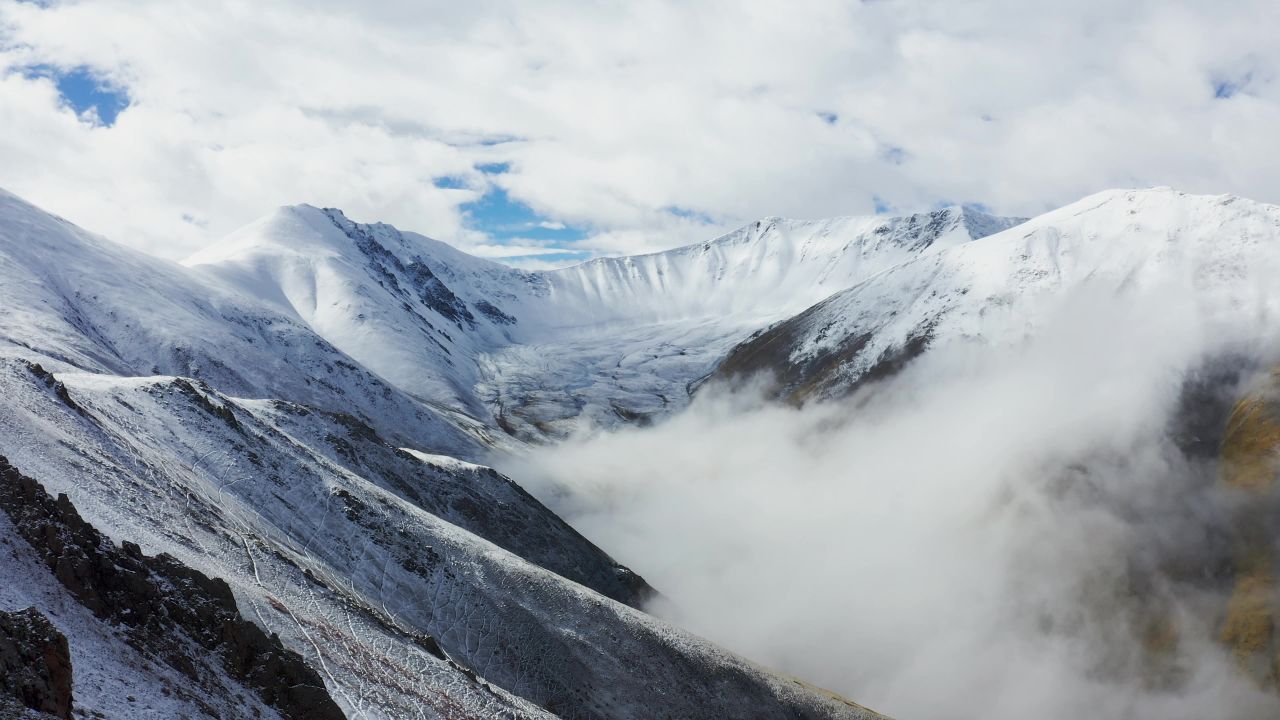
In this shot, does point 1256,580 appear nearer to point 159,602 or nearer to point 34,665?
point 159,602

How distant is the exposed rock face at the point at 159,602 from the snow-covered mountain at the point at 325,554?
12.2 inches

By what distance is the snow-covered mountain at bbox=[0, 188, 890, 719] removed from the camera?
4172cm

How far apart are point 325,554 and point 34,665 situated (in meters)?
49.1

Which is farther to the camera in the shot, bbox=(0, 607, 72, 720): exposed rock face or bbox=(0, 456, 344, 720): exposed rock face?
bbox=(0, 456, 344, 720): exposed rock face

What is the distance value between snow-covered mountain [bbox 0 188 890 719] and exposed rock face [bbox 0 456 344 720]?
311 mm

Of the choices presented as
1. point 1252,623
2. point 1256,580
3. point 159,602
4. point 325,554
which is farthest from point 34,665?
point 1256,580

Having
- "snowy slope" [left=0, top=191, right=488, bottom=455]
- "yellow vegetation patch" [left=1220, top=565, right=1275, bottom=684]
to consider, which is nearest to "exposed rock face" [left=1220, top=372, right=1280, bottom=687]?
"yellow vegetation patch" [left=1220, top=565, right=1275, bottom=684]

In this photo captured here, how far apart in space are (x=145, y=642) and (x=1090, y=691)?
199 metres

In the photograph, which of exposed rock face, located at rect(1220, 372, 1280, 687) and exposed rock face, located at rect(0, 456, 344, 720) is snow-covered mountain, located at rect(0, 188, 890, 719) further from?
exposed rock face, located at rect(1220, 372, 1280, 687)

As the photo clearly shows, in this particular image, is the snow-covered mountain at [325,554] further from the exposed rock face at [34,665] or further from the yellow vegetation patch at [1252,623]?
the yellow vegetation patch at [1252,623]

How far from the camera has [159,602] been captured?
3322cm

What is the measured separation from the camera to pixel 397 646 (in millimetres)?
51719

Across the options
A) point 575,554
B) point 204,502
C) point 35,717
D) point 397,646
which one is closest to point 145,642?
point 35,717

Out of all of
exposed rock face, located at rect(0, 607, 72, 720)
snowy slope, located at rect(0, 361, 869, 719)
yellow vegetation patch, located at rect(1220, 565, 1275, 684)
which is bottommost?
yellow vegetation patch, located at rect(1220, 565, 1275, 684)
